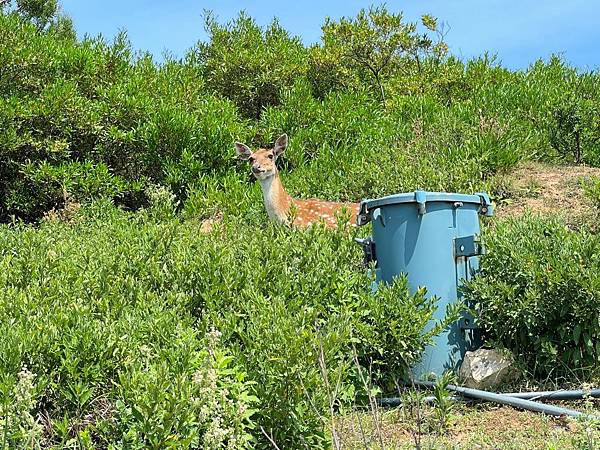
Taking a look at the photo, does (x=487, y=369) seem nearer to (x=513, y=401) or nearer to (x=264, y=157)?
(x=513, y=401)

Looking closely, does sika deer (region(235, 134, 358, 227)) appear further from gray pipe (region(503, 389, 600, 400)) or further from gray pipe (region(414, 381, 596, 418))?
gray pipe (region(503, 389, 600, 400))

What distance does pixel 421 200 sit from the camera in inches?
217

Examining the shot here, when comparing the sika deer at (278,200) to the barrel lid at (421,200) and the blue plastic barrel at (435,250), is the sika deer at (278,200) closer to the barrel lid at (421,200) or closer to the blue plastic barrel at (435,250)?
the barrel lid at (421,200)

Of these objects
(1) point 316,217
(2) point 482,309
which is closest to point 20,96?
(1) point 316,217

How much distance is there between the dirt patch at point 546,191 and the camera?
9.73 m

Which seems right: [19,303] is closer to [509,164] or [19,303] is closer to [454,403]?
[454,403]

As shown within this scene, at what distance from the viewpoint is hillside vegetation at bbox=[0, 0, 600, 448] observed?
12.6 ft

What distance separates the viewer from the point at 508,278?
545cm

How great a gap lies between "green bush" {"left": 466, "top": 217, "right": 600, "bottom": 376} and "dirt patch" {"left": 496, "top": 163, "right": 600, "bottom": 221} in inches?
150

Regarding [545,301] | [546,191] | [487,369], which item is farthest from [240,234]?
[546,191]

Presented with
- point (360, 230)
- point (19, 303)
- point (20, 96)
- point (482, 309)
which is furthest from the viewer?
point (20, 96)

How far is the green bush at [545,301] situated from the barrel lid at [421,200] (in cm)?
38

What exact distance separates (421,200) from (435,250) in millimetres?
385

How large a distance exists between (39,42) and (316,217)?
651 cm
